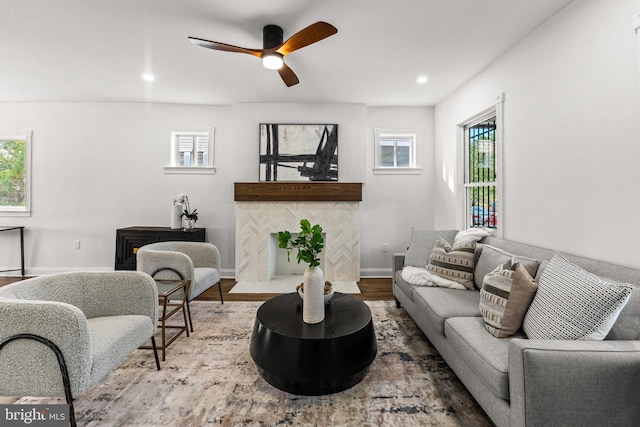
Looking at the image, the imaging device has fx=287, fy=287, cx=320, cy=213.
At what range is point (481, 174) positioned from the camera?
11.5 ft

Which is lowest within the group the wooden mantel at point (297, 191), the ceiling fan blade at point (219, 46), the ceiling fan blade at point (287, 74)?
the wooden mantel at point (297, 191)

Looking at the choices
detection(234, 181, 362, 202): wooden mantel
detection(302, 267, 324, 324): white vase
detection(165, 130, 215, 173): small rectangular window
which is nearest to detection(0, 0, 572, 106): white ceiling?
detection(165, 130, 215, 173): small rectangular window

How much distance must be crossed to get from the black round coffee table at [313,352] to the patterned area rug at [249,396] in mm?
89

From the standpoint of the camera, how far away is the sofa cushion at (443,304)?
1.99 meters

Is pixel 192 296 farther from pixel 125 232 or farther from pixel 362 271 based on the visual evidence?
pixel 362 271

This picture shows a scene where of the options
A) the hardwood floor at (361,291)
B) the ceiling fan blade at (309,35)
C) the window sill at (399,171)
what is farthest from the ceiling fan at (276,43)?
the hardwood floor at (361,291)

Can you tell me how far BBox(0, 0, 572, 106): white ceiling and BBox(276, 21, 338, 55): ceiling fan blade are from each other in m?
0.25

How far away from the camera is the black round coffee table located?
1664 mm

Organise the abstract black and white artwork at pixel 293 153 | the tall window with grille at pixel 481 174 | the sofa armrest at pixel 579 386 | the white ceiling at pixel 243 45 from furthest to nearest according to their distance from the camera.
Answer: the abstract black and white artwork at pixel 293 153, the tall window with grille at pixel 481 174, the white ceiling at pixel 243 45, the sofa armrest at pixel 579 386

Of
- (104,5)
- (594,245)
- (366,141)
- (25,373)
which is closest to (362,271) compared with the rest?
(366,141)

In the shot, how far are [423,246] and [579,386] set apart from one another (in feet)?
6.55

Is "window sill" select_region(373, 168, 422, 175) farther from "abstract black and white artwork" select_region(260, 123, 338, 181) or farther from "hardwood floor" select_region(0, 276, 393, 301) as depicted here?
"hardwood floor" select_region(0, 276, 393, 301)

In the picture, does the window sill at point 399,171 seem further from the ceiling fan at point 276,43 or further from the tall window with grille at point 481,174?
the ceiling fan at point 276,43

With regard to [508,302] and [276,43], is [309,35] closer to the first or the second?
[276,43]
